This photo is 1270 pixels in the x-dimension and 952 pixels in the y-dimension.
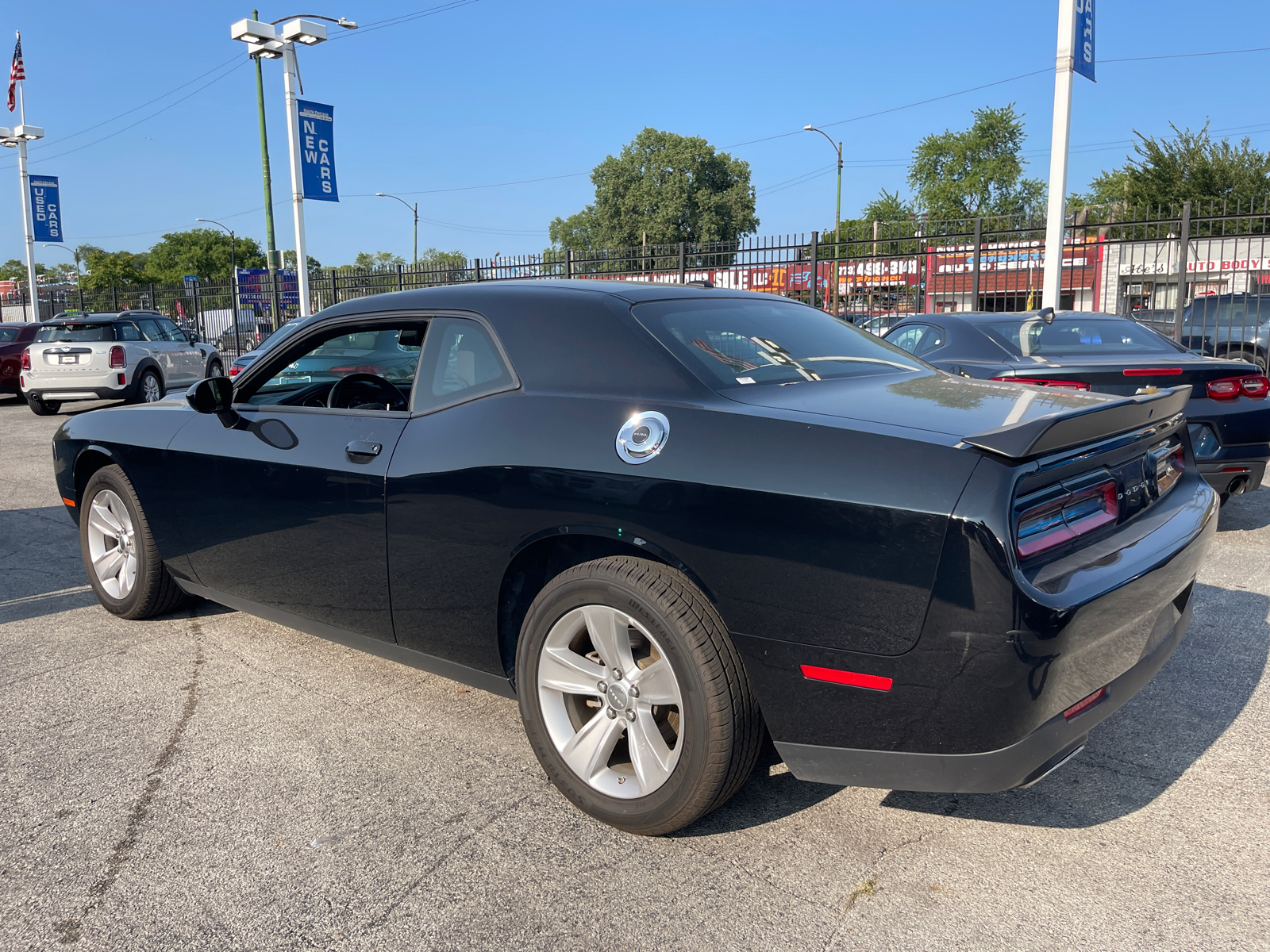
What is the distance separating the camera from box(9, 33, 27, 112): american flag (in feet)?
103

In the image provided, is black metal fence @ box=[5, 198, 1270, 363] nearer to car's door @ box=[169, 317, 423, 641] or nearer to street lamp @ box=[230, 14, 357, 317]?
street lamp @ box=[230, 14, 357, 317]

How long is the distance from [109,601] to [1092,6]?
11599 mm

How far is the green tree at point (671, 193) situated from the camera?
82562mm

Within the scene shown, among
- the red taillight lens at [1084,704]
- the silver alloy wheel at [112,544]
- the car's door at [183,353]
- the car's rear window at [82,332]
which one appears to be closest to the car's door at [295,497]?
the silver alloy wheel at [112,544]

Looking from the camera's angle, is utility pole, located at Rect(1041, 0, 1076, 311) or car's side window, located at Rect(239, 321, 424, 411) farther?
utility pole, located at Rect(1041, 0, 1076, 311)

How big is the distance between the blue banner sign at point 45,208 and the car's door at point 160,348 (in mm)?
17763

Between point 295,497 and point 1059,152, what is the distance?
35.6ft

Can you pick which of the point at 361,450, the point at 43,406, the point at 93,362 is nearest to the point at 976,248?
the point at 361,450

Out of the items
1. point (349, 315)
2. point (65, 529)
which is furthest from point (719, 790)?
point (65, 529)

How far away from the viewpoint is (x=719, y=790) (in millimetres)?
2543

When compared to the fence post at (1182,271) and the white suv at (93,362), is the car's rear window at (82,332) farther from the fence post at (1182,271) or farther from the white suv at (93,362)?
the fence post at (1182,271)

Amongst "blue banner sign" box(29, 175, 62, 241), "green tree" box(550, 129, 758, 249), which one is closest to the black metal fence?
"blue banner sign" box(29, 175, 62, 241)

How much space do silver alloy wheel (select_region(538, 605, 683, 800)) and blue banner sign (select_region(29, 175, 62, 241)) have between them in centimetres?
3367

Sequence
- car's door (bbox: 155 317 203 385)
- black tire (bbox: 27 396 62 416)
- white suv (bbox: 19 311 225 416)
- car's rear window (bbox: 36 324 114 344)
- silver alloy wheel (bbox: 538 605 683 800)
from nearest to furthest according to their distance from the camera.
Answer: silver alloy wheel (bbox: 538 605 683 800) → white suv (bbox: 19 311 225 416) → car's rear window (bbox: 36 324 114 344) → black tire (bbox: 27 396 62 416) → car's door (bbox: 155 317 203 385)
